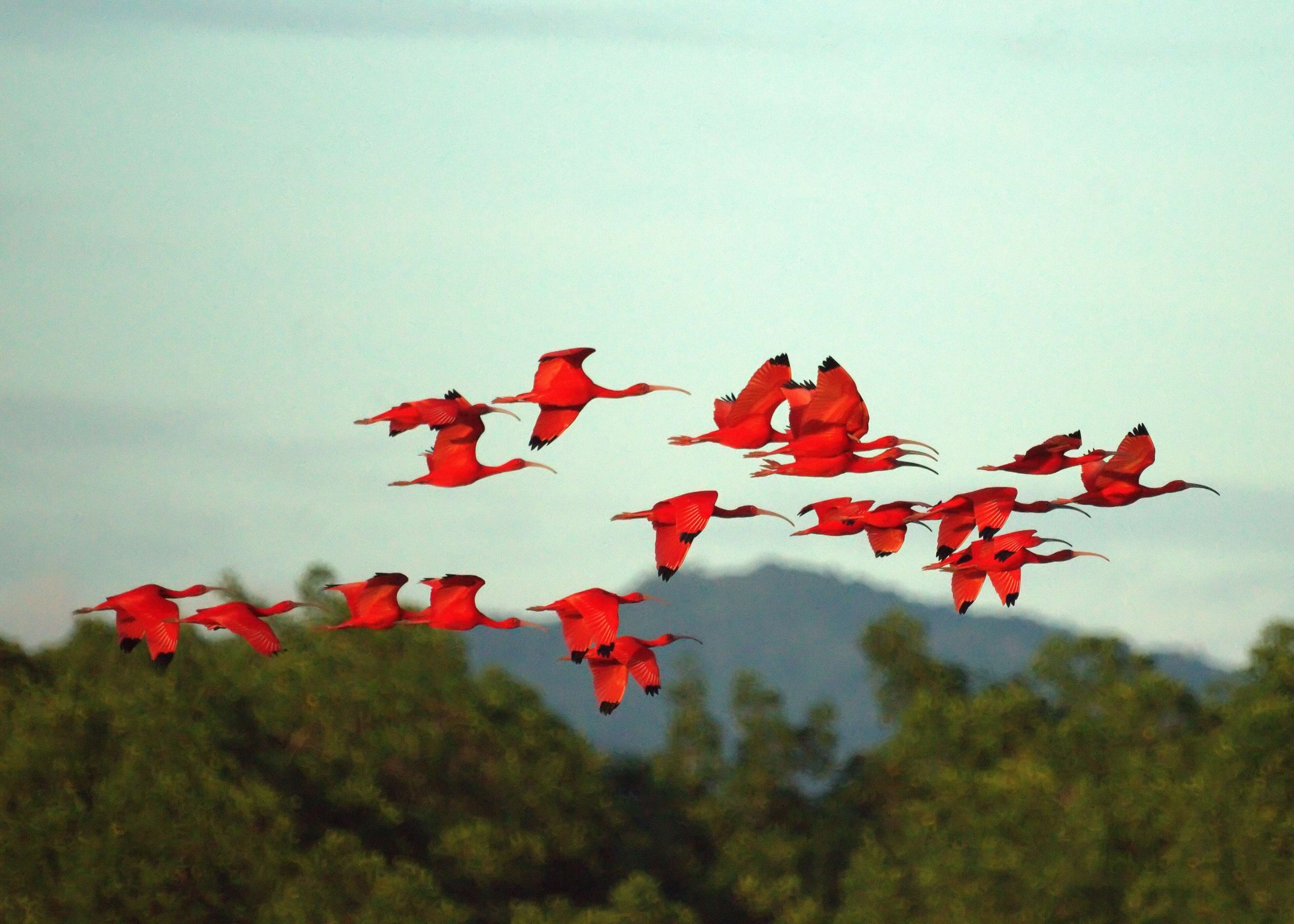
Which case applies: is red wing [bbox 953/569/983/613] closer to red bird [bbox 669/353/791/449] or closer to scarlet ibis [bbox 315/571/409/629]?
red bird [bbox 669/353/791/449]

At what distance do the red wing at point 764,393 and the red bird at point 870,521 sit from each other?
0.93 meters

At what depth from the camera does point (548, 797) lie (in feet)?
142

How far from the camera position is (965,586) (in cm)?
1588

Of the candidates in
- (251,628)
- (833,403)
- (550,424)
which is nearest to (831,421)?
(833,403)

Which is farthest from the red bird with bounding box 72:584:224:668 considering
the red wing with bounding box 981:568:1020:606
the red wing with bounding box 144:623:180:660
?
the red wing with bounding box 981:568:1020:606

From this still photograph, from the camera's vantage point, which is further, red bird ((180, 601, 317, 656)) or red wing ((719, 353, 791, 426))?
red wing ((719, 353, 791, 426))

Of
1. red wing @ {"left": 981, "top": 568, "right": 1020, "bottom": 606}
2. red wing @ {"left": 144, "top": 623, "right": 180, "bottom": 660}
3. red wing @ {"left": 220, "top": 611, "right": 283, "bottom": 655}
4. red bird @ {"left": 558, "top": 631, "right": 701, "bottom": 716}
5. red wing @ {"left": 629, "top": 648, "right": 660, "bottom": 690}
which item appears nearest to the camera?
red wing @ {"left": 220, "top": 611, "right": 283, "bottom": 655}

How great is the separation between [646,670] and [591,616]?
1.15 meters

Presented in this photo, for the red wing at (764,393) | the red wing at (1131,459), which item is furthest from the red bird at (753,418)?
the red wing at (1131,459)

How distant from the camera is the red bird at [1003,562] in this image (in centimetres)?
1534

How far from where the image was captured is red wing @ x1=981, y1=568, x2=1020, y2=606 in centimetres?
1552

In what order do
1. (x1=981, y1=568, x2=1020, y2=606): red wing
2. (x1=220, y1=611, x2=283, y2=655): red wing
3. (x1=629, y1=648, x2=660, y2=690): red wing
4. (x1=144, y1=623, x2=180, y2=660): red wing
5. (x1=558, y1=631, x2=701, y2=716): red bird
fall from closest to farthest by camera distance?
1. (x1=220, y1=611, x2=283, y2=655): red wing
2. (x1=144, y1=623, x2=180, y2=660): red wing
3. (x1=558, y1=631, x2=701, y2=716): red bird
4. (x1=629, y1=648, x2=660, y2=690): red wing
5. (x1=981, y1=568, x2=1020, y2=606): red wing

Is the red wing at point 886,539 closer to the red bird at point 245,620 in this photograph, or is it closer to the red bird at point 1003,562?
the red bird at point 1003,562

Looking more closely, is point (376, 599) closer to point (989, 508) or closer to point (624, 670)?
point (624, 670)
